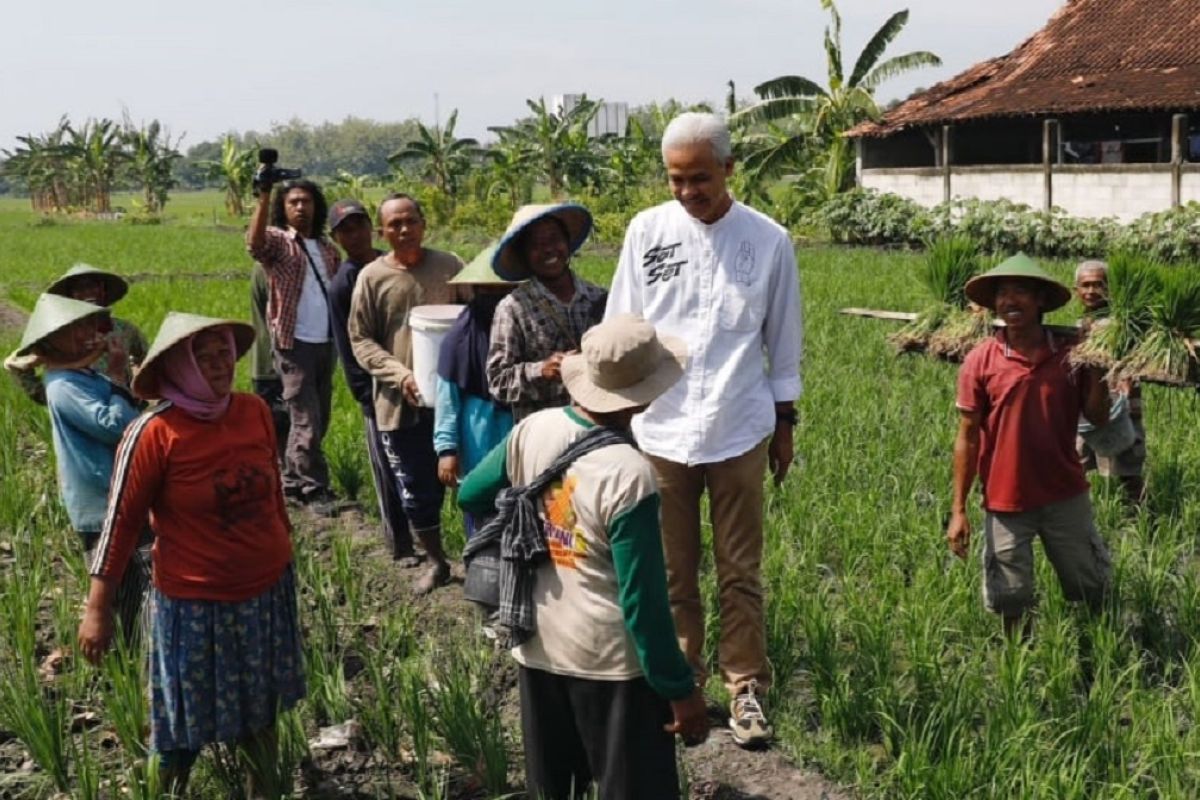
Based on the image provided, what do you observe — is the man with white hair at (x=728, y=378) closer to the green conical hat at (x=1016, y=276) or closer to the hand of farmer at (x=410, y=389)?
the green conical hat at (x=1016, y=276)

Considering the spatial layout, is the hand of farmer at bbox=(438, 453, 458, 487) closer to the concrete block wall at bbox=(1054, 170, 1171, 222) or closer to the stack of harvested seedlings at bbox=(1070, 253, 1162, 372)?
the stack of harvested seedlings at bbox=(1070, 253, 1162, 372)

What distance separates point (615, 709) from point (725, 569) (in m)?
0.99

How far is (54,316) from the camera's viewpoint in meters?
3.23

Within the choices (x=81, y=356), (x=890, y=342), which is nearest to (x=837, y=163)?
(x=890, y=342)

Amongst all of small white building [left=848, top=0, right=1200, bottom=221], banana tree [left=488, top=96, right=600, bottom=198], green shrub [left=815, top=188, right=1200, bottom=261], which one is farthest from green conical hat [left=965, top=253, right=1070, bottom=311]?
banana tree [left=488, top=96, right=600, bottom=198]

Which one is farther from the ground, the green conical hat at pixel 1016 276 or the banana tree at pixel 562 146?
the banana tree at pixel 562 146

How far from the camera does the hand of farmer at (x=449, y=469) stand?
3.65 metres

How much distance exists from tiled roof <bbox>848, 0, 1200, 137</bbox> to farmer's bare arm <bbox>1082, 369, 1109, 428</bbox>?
14710 mm

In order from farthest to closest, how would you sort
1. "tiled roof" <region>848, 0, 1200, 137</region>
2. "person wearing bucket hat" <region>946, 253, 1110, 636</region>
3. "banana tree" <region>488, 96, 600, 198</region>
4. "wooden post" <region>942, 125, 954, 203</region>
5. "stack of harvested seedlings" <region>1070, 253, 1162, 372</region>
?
"banana tree" <region>488, 96, 600, 198</region>
"wooden post" <region>942, 125, 954, 203</region>
"tiled roof" <region>848, 0, 1200, 137</region>
"stack of harvested seedlings" <region>1070, 253, 1162, 372</region>
"person wearing bucket hat" <region>946, 253, 1110, 636</region>

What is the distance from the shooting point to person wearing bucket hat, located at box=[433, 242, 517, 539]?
12.1 ft

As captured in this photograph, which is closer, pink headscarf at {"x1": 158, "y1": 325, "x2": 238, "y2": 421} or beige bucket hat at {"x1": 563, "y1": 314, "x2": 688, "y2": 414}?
beige bucket hat at {"x1": 563, "y1": 314, "x2": 688, "y2": 414}

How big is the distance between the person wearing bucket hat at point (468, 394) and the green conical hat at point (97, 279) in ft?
3.48

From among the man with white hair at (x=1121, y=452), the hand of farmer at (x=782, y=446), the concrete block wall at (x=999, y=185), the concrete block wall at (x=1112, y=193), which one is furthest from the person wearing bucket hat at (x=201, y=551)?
the concrete block wall at (x=999, y=185)

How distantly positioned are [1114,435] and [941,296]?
4.33 m
